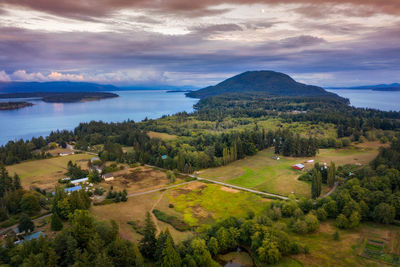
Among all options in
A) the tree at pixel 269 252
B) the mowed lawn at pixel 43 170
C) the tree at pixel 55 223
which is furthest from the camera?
the mowed lawn at pixel 43 170

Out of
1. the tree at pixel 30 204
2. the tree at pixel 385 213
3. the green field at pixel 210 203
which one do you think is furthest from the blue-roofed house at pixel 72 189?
the tree at pixel 385 213

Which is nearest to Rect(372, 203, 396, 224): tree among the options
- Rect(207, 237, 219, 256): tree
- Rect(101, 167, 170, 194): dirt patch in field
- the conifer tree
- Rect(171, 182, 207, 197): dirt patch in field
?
the conifer tree

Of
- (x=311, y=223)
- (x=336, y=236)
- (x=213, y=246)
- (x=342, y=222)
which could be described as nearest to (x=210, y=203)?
(x=213, y=246)

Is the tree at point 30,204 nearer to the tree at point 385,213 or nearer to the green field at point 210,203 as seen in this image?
the green field at point 210,203

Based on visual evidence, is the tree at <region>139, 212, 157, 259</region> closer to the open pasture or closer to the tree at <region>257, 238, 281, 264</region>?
the tree at <region>257, 238, 281, 264</region>

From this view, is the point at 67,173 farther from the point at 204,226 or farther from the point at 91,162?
the point at 204,226
